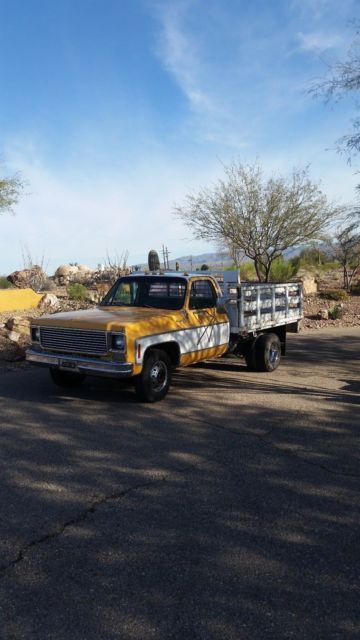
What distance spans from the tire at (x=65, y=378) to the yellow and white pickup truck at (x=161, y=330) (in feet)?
0.05

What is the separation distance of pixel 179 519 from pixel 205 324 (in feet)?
14.2

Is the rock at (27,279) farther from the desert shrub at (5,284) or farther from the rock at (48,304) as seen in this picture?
the rock at (48,304)

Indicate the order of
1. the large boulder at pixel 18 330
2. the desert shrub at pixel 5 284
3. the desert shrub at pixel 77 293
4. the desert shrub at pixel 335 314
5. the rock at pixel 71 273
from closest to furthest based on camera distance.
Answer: the large boulder at pixel 18 330 < the desert shrub at pixel 335 314 < the desert shrub at pixel 77 293 < the desert shrub at pixel 5 284 < the rock at pixel 71 273

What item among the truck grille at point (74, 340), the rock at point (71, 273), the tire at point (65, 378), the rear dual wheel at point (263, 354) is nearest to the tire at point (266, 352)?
the rear dual wheel at point (263, 354)

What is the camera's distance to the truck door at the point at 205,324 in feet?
25.4

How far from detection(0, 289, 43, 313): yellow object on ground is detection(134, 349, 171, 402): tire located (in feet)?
32.4

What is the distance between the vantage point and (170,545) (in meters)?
3.53

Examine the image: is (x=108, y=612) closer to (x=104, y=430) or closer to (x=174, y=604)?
(x=174, y=604)

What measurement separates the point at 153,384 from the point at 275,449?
7.31 ft

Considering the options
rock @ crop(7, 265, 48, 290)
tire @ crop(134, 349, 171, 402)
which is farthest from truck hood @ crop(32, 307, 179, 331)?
rock @ crop(7, 265, 48, 290)

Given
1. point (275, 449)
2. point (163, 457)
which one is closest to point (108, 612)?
point (163, 457)

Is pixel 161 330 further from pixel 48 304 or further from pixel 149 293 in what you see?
pixel 48 304

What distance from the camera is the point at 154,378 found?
7062 millimetres

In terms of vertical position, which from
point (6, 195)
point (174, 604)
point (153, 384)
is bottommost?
point (174, 604)
